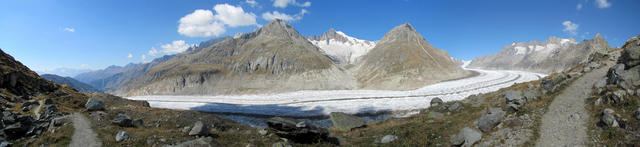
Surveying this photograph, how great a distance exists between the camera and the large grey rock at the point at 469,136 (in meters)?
15.1

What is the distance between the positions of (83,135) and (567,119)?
32026 millimetres

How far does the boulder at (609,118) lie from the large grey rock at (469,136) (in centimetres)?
571

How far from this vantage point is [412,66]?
431ft

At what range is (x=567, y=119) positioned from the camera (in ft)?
49.5

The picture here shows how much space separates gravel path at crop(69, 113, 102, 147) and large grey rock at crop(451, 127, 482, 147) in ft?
75.0

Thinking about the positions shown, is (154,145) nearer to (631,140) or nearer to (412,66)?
(631,140)

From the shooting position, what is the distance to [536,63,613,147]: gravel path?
13.0 meters

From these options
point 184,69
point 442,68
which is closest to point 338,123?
point 442,68

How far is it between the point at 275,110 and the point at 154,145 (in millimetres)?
59560

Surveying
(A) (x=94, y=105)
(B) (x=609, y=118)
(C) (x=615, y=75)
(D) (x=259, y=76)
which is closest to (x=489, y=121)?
(B) (x=609, y=118)

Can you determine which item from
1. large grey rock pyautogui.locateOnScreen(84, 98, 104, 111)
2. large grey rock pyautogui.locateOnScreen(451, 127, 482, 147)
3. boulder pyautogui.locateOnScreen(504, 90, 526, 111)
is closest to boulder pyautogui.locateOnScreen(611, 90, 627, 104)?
boulder pyautogui.locateOnScreen(504, 90, 526, 111)

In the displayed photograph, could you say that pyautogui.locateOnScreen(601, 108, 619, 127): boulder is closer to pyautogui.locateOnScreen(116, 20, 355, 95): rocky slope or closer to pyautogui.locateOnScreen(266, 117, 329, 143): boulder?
pyautogui.locateOnScreen(266, 117, 329, 143): boulder

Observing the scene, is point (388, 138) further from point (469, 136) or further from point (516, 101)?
point (516, 101)

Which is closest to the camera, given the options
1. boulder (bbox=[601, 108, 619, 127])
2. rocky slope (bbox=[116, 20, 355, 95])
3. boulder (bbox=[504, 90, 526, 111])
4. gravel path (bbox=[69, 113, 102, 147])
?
boulder (bbox=[601, 108, 619, 127])
